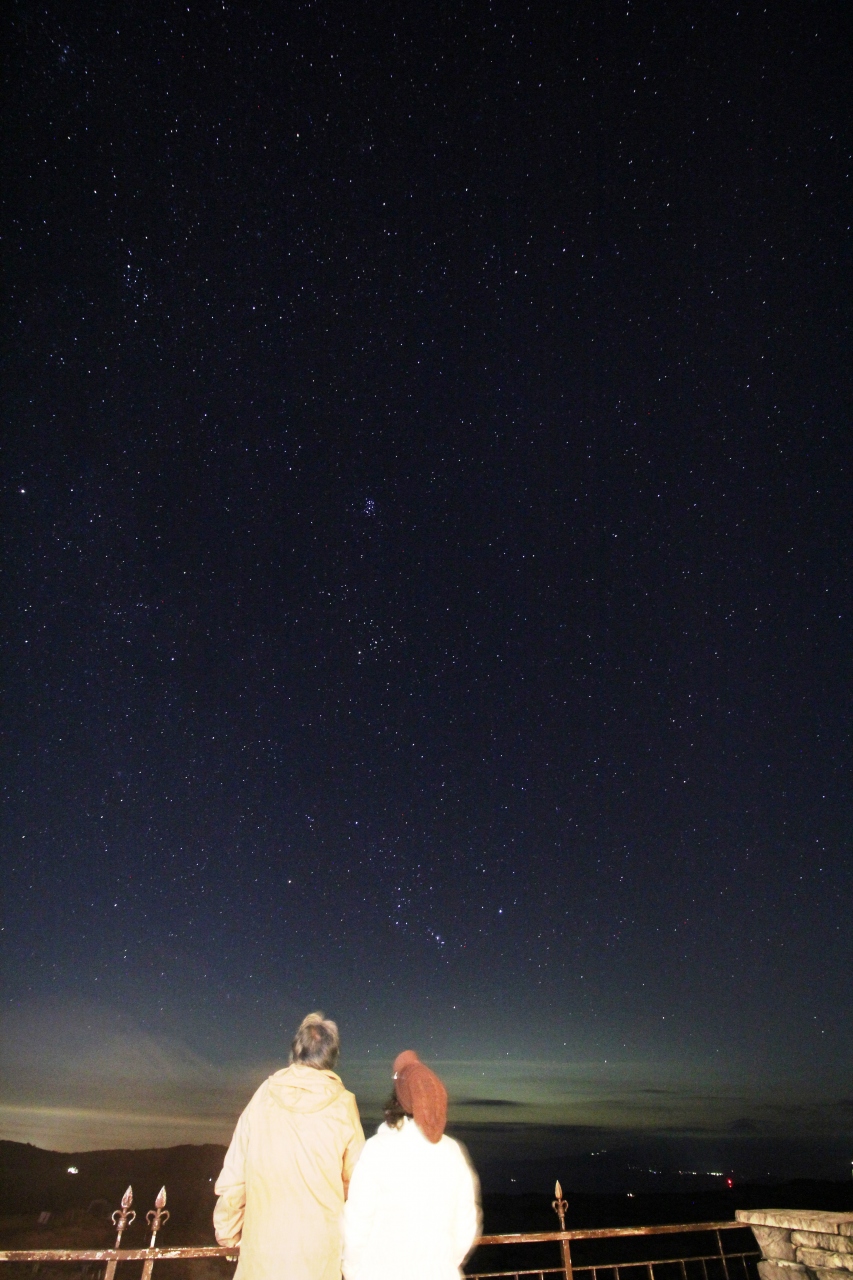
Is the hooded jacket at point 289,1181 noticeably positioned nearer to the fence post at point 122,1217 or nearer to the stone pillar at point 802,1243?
the fence post at point 122,1217

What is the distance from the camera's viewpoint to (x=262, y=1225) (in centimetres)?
269

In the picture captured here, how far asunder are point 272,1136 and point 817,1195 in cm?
11956

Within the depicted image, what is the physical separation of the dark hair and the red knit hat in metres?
0.02

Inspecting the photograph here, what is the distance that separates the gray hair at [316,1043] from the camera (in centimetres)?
297

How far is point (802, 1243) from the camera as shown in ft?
16.3

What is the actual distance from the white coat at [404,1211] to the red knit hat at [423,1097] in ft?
0.16

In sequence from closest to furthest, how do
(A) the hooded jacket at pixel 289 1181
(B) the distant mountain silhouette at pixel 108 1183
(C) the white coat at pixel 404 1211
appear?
(C) the white coat at pixel 404 1211 → (A) the hooded jacket at pixel 289 1181 → (B) the distant mountain silhouette at pixel 108 1183

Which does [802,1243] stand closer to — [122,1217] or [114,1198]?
[122,1217]

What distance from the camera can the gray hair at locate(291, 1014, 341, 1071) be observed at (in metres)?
2.97

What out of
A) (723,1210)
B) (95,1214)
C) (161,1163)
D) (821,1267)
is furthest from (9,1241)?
(723,1210)

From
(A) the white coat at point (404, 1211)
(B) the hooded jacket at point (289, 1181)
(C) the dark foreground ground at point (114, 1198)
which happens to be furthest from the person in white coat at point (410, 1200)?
(C) the dark foreground ground at point (114, 1198)

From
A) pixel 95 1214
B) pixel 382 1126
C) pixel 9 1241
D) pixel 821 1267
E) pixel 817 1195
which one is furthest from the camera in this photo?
pixel 817 1195

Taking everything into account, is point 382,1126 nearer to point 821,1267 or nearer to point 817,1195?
point 821,1267

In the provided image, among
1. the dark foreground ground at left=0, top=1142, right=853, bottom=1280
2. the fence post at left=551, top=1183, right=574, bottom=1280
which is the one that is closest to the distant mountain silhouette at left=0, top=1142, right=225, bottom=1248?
the dark foreground ground at left=0, top=1142, right=853, bottom=1280
